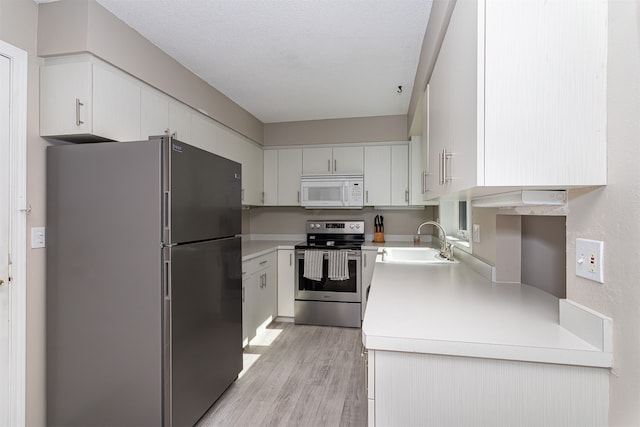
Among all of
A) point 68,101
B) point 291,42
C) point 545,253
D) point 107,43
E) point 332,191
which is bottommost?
point 545,253

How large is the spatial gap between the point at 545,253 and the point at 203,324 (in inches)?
72.1

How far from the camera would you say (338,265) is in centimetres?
340

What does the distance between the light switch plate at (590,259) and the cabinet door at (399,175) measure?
2789mm

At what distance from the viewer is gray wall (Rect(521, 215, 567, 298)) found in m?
1.46

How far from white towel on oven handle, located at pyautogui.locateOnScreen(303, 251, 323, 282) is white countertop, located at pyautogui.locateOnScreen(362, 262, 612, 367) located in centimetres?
184

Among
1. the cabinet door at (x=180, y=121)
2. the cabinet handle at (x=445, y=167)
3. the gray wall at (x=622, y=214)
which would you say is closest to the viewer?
the gray wall at (x=622, y=214)

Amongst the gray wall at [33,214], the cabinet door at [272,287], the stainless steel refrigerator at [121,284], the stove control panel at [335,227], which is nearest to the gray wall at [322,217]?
the stove control panel at [335,227]

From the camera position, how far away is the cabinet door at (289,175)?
13.0ft

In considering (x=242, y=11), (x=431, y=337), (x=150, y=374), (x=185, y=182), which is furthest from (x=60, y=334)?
(x=242, y=11)

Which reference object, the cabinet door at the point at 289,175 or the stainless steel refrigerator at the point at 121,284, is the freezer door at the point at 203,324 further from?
the cabinet door at the point at 289,175

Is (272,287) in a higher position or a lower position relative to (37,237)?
lower

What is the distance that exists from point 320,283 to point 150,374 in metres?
2.13

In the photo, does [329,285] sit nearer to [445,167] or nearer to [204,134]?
[204,134]

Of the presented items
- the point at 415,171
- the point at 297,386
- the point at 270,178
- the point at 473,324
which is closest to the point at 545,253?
the point at 473,324
